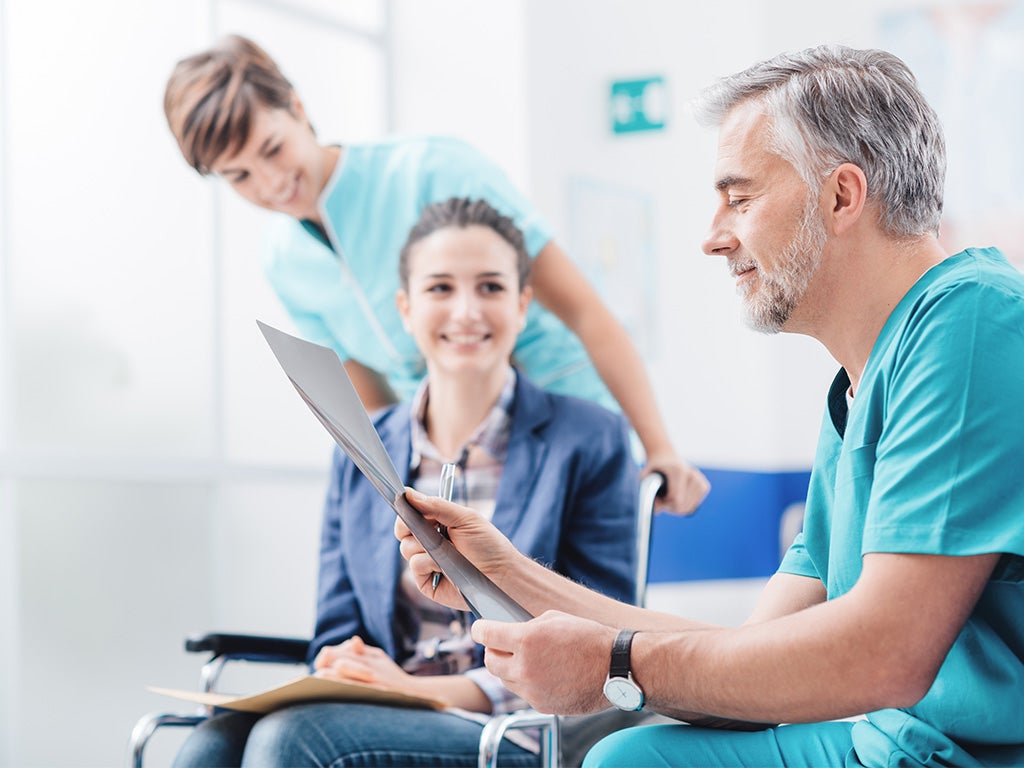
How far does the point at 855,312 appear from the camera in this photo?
1.21 meters

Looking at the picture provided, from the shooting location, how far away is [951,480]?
1.01 metres

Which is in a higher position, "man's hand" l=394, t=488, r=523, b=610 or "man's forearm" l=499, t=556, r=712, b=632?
"man's hand" l=394, t=488, r=523, b=610

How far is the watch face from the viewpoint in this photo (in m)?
1.09

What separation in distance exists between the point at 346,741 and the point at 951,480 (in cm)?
90

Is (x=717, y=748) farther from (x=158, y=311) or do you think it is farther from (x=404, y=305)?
(x=158, y=311)

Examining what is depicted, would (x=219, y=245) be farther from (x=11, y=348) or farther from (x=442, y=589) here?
(x=442, y=589)

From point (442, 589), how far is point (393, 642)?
0.59m

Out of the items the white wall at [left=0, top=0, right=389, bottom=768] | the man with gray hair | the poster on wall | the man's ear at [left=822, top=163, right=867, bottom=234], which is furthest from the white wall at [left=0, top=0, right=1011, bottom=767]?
the man's ear at [left=822, top=163, right=867, bottom=234]

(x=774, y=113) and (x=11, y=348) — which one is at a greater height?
(x=774, y=113)

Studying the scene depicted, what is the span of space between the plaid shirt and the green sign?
286 centimetres

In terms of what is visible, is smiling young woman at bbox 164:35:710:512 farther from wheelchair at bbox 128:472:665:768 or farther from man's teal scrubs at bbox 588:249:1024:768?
man's teal scrubs at bbox 588:249:1024:768

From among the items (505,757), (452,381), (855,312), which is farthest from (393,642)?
(855,312)

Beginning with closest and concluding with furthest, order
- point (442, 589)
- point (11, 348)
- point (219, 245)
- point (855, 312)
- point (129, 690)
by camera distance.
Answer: point (855, 312) < point (442, 589) < point (11, 348) < point (129, 690) < point (219, 245)

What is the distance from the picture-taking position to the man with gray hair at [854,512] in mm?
1007
